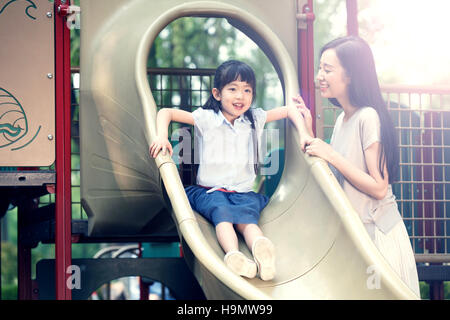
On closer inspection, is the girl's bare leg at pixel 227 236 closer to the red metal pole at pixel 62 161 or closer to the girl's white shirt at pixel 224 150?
the girl's white shirt at pixel 224 150

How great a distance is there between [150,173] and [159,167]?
16.2 inches

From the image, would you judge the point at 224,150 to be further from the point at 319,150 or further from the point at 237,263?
the point at 237,263

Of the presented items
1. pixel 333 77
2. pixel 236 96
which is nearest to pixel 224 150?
pixel 236 96

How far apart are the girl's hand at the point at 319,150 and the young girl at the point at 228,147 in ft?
0.29

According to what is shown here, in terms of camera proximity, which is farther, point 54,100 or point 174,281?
point 174,281

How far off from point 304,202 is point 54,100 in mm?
1537

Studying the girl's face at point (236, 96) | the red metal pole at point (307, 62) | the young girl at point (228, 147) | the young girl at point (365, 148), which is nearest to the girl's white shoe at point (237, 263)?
the young girl at point (228, 147)

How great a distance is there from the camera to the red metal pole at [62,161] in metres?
3.21

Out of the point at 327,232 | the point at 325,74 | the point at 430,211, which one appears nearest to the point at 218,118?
the point at 325,74

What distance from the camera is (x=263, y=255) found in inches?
100.0

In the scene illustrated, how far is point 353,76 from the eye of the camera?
306 cm

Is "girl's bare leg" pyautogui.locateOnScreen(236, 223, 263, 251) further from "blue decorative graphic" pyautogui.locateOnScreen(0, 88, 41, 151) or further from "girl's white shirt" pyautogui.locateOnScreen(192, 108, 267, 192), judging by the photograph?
"blue decorative graphic" pyautogui.locateOnScreen(0, 88, 41, 151)

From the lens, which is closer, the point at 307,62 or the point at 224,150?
the point at 224,150

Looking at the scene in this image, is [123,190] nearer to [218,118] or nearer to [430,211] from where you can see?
[218,118]
